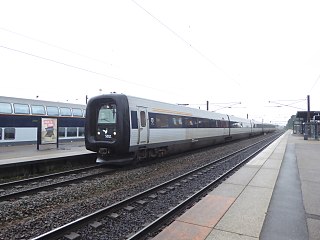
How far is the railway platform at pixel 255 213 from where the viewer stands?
14.6 ft

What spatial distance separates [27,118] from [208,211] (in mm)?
17547

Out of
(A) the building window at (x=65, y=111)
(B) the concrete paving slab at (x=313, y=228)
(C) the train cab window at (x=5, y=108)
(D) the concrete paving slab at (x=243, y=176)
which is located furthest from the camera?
(A) the building window at (x=65, y=111)

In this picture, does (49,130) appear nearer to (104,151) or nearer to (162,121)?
(104,151)

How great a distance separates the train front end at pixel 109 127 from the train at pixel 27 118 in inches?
210

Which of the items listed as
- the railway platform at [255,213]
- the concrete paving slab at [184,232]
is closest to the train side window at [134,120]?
the railway platform at [255,213]

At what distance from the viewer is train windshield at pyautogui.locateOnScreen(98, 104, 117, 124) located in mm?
11336

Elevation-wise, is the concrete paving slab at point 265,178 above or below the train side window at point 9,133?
below

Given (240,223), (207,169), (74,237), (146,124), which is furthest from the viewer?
(146,124)

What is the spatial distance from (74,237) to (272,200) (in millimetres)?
4500

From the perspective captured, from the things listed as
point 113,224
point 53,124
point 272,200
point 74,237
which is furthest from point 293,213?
point 53,124

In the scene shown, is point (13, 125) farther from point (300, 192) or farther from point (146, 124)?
point (300, 192)

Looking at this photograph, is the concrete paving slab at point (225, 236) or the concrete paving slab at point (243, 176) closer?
the concrete paving slab at point (225, 236)

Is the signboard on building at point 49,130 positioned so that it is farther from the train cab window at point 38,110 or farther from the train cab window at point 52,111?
the train cab window at point 52,111

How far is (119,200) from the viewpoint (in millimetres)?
6684
